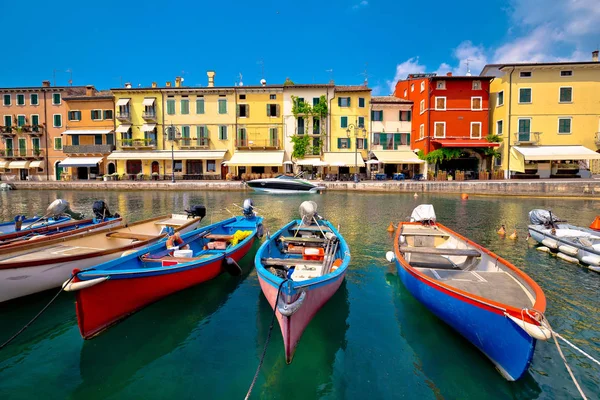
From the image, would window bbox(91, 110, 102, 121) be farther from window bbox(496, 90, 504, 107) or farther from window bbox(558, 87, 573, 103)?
window bbox(558, 87, 573, 103)

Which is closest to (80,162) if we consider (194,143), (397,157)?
(194,143)

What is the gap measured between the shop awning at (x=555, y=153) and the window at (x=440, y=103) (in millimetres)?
8237

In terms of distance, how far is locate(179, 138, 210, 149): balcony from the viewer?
40.1 metres

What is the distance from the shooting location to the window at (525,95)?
35.0 metres

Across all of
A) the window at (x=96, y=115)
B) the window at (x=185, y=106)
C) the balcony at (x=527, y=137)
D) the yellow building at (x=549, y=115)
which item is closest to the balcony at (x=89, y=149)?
the window at (x=96, y=115)

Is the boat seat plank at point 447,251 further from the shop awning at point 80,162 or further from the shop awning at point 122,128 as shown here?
the shop awning at point 80,162

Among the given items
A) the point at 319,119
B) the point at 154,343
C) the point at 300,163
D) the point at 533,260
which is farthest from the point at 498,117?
the point at 154,343

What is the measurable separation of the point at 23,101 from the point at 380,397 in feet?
172

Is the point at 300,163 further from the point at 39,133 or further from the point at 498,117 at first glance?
the point at 39,133

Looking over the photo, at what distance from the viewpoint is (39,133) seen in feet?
136

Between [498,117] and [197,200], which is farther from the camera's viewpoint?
[498,117]

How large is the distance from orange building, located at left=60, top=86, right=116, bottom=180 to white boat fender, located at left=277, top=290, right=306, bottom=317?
138 ft

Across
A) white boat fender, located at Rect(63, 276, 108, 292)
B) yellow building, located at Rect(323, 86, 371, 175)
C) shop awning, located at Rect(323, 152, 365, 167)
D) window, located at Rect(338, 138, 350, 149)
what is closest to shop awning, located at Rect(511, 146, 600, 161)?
yellow building, located at Rect(323, 86, 371, 175)

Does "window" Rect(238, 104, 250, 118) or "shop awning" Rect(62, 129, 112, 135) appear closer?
"shop awning" Rect(62, 129, 112, 135)
